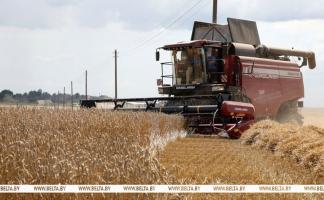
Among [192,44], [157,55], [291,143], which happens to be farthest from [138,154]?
[192,44]

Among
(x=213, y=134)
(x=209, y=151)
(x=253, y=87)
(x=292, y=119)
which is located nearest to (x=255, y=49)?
(x=253, y=87)

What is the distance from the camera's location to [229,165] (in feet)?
30.3

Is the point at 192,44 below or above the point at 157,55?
above

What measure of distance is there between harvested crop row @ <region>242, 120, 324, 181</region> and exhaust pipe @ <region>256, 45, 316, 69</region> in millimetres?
5475

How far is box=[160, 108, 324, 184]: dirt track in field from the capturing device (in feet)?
24.6

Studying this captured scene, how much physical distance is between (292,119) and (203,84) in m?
5.09

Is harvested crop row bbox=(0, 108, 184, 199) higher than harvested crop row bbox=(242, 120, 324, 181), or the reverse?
harvested crop row bbox=(0, 108, 184, 199)

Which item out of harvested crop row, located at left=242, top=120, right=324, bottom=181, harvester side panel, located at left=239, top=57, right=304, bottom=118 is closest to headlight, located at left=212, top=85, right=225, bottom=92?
harvester side panel, located at left=239, top=57, right=304, bottom=118

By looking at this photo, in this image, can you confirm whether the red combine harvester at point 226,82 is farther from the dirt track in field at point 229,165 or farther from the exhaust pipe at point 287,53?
the dirt track in field at point 229,165

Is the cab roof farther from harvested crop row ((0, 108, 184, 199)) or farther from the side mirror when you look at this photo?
harvested crop row ((0, 108, 184, 199))

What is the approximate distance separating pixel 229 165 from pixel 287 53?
13052mm

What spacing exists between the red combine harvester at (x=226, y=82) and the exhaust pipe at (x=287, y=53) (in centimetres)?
4

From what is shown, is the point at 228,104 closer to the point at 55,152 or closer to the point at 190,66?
the point at 190,66

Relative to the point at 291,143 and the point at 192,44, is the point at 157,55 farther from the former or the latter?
the point at 291,143
